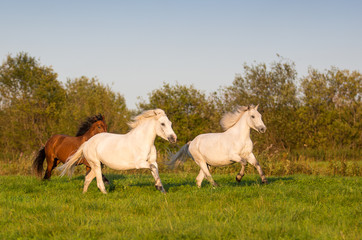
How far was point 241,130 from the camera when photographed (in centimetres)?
1110

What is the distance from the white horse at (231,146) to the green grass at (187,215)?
124 cm

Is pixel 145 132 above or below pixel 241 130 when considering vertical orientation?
above

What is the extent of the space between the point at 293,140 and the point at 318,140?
3.28 meters

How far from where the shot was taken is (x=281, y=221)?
635 cm

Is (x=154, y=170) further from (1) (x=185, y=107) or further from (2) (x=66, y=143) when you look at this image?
(1) (x=185, y=107)

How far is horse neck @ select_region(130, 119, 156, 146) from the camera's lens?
29.7 feet

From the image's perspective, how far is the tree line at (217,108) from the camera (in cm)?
3148

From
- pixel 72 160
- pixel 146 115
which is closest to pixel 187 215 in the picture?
pixel 146 115

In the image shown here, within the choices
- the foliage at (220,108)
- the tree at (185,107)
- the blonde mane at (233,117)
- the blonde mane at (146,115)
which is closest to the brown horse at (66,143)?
the blonde mane at (146,115)

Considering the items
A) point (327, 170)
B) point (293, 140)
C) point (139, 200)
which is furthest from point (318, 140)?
point (139, 200)

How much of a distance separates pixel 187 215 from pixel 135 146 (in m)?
2.66

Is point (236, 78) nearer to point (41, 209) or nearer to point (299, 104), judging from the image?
point (299, 104)

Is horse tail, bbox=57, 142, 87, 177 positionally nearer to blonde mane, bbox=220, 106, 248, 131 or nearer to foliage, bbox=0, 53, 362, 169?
blonde mane, bbox=220, 106, 248, 131

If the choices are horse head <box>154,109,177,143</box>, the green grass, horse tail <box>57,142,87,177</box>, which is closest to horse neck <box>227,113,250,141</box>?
the green grass
